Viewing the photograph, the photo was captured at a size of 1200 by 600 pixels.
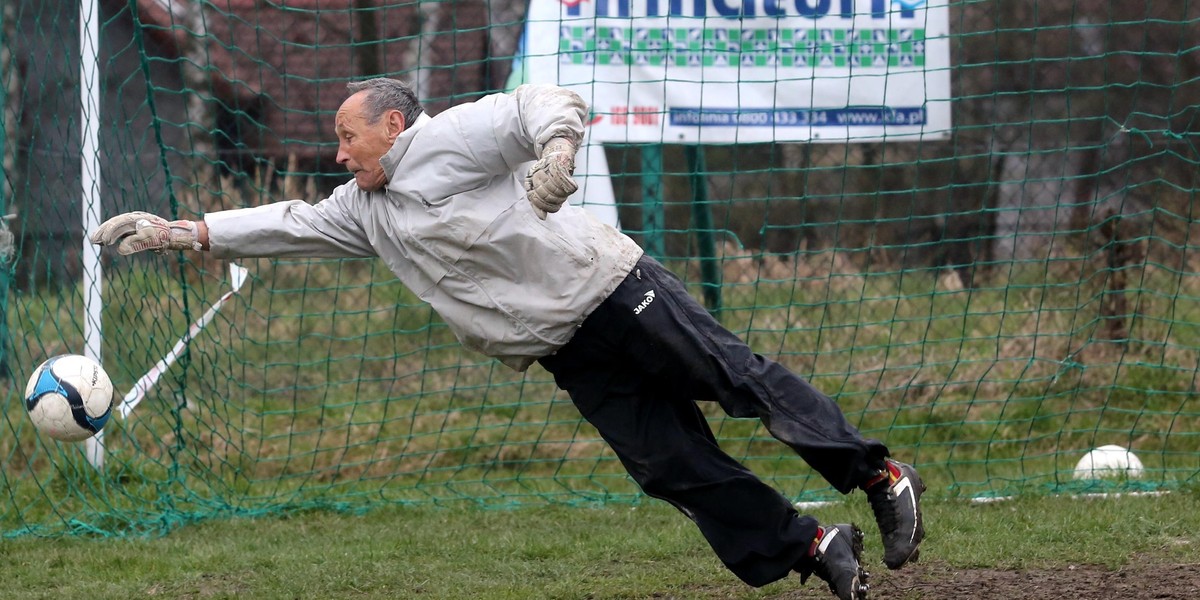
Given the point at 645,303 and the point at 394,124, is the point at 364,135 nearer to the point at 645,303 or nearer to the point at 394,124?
the point at 394,124

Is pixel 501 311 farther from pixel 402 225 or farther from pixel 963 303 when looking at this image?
pixel 963 303

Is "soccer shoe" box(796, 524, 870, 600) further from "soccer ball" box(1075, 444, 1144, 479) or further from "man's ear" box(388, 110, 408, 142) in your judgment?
"soccer ball" box(1075, 444, 1144, 479)

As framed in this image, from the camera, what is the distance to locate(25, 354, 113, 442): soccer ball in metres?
4.53

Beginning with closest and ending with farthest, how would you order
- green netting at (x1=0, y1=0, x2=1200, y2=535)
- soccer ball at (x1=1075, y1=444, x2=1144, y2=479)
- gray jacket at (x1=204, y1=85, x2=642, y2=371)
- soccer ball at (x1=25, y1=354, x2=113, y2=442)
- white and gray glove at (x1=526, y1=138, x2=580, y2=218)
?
white and gray glove at (x1=526, y1=138, x2=580, y2=218) < gray jacket at (x1=204, y1=85, x2=642, y2=371) < soccer ball at (x1=25, y1=354, x2=113, y2=442) < soccer ball at (x1=1075, y1=444, x2=1144, y2=479) < green netting at (x1=0, y1=0, x2=1200, y2=535)

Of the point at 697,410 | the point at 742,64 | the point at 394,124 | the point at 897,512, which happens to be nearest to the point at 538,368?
the point at 742,64

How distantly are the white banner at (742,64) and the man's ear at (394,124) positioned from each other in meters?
2.71

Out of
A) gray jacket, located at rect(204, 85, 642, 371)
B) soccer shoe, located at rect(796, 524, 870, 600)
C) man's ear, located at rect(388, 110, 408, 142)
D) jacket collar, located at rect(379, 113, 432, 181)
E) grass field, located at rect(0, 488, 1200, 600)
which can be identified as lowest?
grass field, located at rect(0, 488, 1200, 600)

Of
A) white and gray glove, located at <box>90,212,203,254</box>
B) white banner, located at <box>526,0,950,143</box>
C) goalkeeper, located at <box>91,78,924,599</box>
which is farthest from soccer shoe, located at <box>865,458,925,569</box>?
white banner, located at <box>526,0,950,143</box>

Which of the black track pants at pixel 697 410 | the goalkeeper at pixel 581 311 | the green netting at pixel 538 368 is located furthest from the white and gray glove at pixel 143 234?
the green netting at pixel 538 368

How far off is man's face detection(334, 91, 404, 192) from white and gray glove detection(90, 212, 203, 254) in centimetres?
56

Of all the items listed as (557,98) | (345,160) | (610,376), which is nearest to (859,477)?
(610,376)

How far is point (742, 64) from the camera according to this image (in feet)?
22.3

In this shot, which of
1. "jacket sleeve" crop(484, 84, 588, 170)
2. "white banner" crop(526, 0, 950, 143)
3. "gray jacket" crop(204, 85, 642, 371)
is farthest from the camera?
"white banner" crop(526, 0, 950, 143)

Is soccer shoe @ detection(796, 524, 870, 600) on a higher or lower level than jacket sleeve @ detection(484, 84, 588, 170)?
lower
